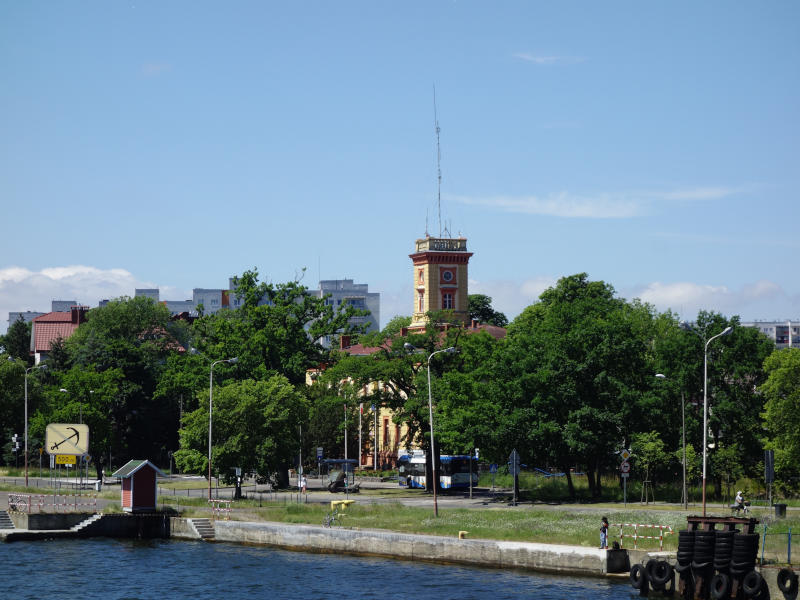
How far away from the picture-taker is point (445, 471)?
87.7m

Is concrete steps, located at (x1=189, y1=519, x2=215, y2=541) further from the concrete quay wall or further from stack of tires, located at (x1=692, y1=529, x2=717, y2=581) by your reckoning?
stack of tires, located at (x1=692, y1=529, x2=717, y2=581)

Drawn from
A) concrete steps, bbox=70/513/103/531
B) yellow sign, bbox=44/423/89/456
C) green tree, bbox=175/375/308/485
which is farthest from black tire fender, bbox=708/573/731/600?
yellow sign, bbox=44/423/89/456

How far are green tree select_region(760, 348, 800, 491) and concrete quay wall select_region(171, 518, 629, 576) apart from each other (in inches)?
915

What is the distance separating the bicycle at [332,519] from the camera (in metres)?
60.2

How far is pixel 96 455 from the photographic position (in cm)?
10269

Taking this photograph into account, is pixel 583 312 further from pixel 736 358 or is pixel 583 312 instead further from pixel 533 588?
pixel 533 588

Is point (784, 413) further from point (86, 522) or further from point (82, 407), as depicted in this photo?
point (82, 407)

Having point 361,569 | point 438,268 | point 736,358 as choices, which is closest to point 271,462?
point 361,569

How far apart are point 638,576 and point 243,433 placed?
116ft

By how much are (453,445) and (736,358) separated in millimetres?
19231

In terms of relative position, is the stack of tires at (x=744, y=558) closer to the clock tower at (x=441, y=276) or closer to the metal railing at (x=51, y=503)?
the metal railing at (x=51, y=503)

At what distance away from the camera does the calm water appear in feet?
150

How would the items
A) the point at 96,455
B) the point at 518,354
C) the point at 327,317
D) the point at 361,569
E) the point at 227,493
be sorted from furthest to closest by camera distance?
1. the point at 96,455
2. the point at 327,317
3. the point at 227,493
4. the point at 518,354
5. the point at 361,569

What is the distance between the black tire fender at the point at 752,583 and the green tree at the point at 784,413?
27.1 meters
